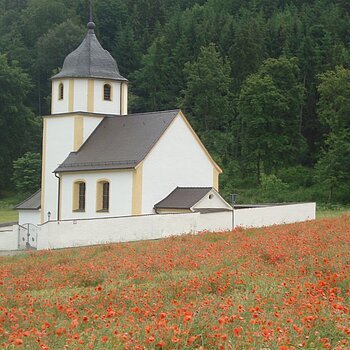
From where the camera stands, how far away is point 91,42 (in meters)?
44.0

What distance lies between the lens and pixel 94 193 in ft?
128

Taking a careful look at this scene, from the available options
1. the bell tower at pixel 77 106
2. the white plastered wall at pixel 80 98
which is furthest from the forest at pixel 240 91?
the white plastered wall at pixel 80 98

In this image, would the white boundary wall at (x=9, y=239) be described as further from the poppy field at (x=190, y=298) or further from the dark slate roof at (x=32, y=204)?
the poppy field at (x=190, y=298)

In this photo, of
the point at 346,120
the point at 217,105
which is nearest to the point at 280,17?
the point at 217,105

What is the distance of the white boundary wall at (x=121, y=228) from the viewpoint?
31578 millimetres

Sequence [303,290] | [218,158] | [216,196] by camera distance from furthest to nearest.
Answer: [218,158]
[216,196]
[303,290]

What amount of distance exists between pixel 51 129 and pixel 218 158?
2411 centimetres

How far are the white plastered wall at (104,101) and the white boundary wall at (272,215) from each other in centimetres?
1122

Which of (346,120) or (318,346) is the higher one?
(346,120)

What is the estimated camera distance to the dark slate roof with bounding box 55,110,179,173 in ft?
125

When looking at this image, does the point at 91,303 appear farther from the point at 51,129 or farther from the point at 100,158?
the point at 51,129

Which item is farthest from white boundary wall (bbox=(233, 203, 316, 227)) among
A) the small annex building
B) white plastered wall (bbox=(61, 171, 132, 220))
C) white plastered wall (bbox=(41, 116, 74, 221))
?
white plastered wall (bbox=(41, 116, 74, 221))

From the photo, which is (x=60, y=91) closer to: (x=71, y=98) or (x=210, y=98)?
(x=71, y=98)

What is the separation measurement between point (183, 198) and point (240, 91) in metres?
32.2
